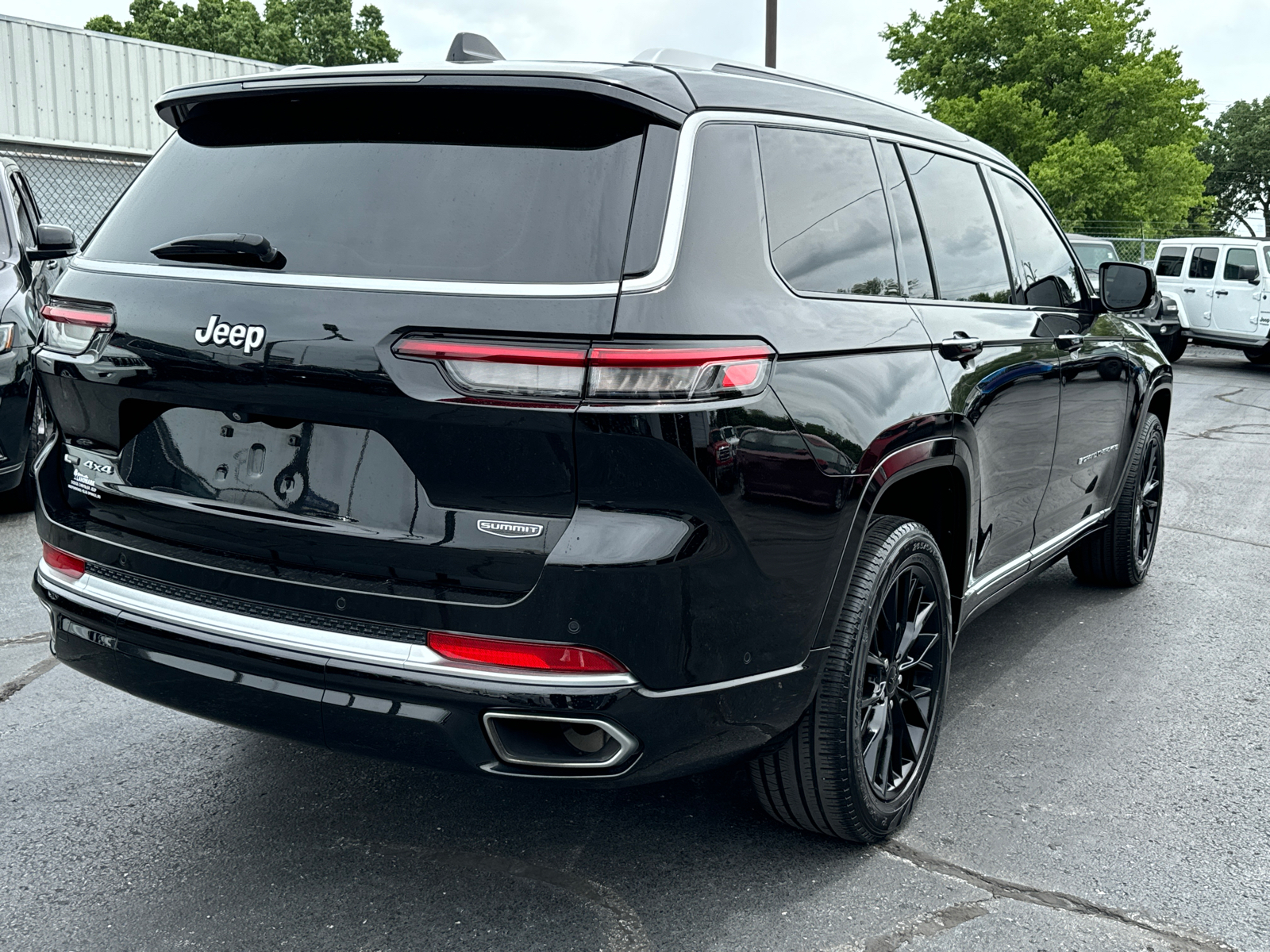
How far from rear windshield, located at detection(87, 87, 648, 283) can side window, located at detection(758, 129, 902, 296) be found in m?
0.43

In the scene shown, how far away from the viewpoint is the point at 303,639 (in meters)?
2.39

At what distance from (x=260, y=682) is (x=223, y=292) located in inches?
31.7

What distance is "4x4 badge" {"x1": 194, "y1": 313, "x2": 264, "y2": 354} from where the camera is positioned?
2.39m

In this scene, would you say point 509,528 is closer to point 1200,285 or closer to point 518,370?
point 518,370

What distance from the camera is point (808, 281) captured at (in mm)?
2717

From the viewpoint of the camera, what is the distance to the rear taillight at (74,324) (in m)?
2.65

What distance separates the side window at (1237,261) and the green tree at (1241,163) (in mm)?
60161

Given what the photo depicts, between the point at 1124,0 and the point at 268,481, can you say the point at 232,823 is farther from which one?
the point at 1124,0

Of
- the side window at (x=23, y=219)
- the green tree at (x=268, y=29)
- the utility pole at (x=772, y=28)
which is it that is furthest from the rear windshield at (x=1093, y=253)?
the green tree at (x=268, y=29)

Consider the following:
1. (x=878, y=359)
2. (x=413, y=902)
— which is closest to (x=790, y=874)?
(x=413, y=902)

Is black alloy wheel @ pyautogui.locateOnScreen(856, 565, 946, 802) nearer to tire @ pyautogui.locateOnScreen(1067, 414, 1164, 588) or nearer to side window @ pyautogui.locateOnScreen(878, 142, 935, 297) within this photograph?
side window @ pyautogui.locateOnScreen(878, 142, 935, 297)

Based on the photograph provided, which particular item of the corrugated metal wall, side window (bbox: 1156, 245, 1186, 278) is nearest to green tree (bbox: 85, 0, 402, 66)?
the corrugated metal wall

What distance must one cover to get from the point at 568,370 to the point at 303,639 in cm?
77

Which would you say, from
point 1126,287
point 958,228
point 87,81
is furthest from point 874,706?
point 87,81
